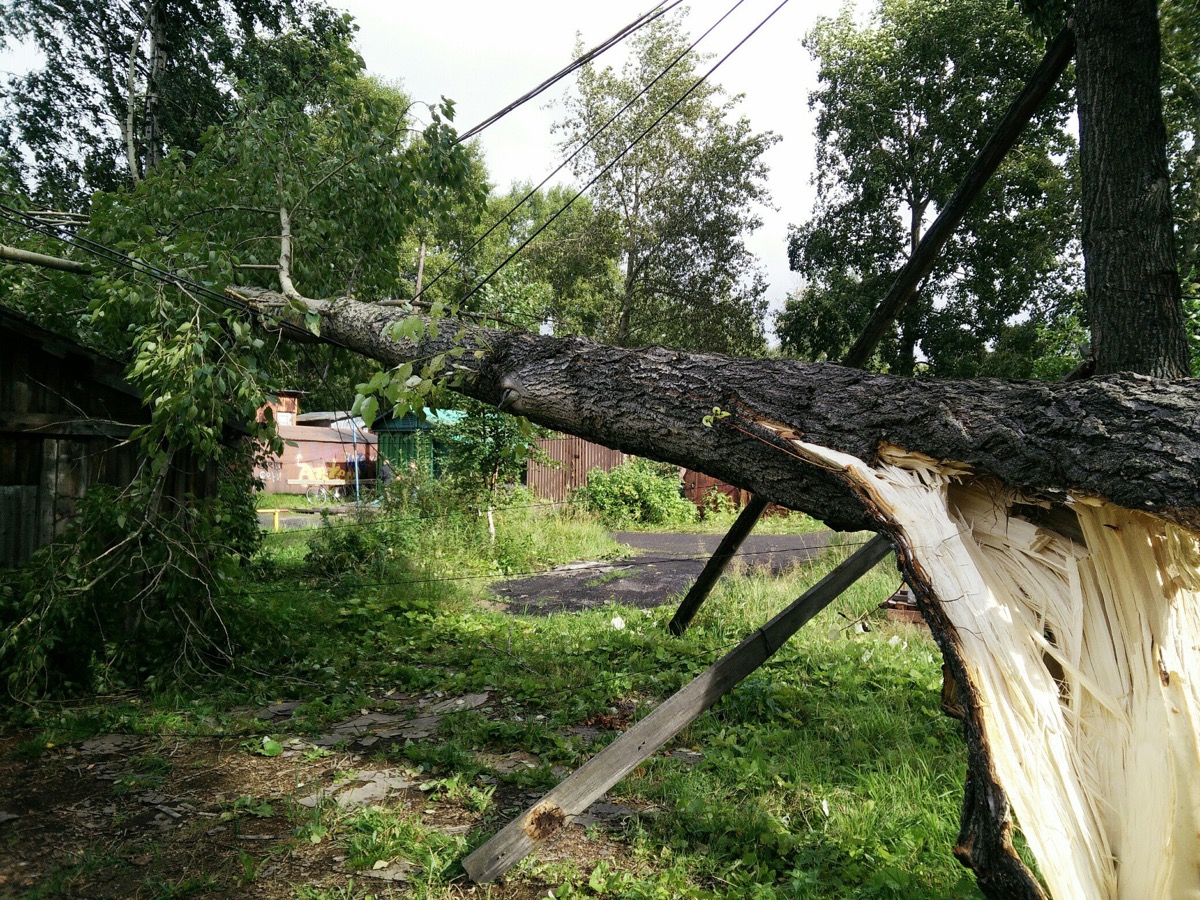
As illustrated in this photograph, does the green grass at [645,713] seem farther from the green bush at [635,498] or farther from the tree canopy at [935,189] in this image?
Answer: the tree canopy at [935,189]

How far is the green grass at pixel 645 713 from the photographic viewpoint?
308cm

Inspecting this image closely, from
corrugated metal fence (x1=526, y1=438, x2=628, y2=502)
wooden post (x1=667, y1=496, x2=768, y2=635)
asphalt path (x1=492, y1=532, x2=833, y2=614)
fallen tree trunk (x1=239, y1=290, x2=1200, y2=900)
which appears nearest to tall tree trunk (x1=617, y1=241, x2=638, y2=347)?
corrugated metal fence (x1=526, y1=438, x2=628, y2=502)

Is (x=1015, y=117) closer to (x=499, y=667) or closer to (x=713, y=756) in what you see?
(x=713, y=756)

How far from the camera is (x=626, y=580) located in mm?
9906

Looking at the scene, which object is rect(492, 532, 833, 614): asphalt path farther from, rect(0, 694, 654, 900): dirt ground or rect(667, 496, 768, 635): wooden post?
rect(0, 694, 654, 900): dirt ground

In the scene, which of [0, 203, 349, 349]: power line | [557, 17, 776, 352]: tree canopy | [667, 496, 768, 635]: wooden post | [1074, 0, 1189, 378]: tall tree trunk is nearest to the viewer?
[1074, 0, 1189, 378]: tall tree trunk

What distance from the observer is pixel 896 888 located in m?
2.74

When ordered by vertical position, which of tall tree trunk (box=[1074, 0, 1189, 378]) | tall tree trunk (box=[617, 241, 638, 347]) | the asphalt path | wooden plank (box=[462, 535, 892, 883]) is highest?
tall tree trunk (box=[617, 241, 638, 347])

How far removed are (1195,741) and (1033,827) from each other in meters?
0.55

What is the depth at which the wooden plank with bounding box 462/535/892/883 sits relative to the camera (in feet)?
9.87

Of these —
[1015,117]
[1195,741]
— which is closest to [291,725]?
[1195,741]

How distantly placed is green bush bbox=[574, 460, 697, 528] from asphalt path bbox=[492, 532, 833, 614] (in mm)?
3635

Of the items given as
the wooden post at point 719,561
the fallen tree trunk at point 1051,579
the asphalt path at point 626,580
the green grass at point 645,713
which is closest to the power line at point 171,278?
the green grass at point 645,713

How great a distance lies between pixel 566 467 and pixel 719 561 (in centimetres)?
1215
